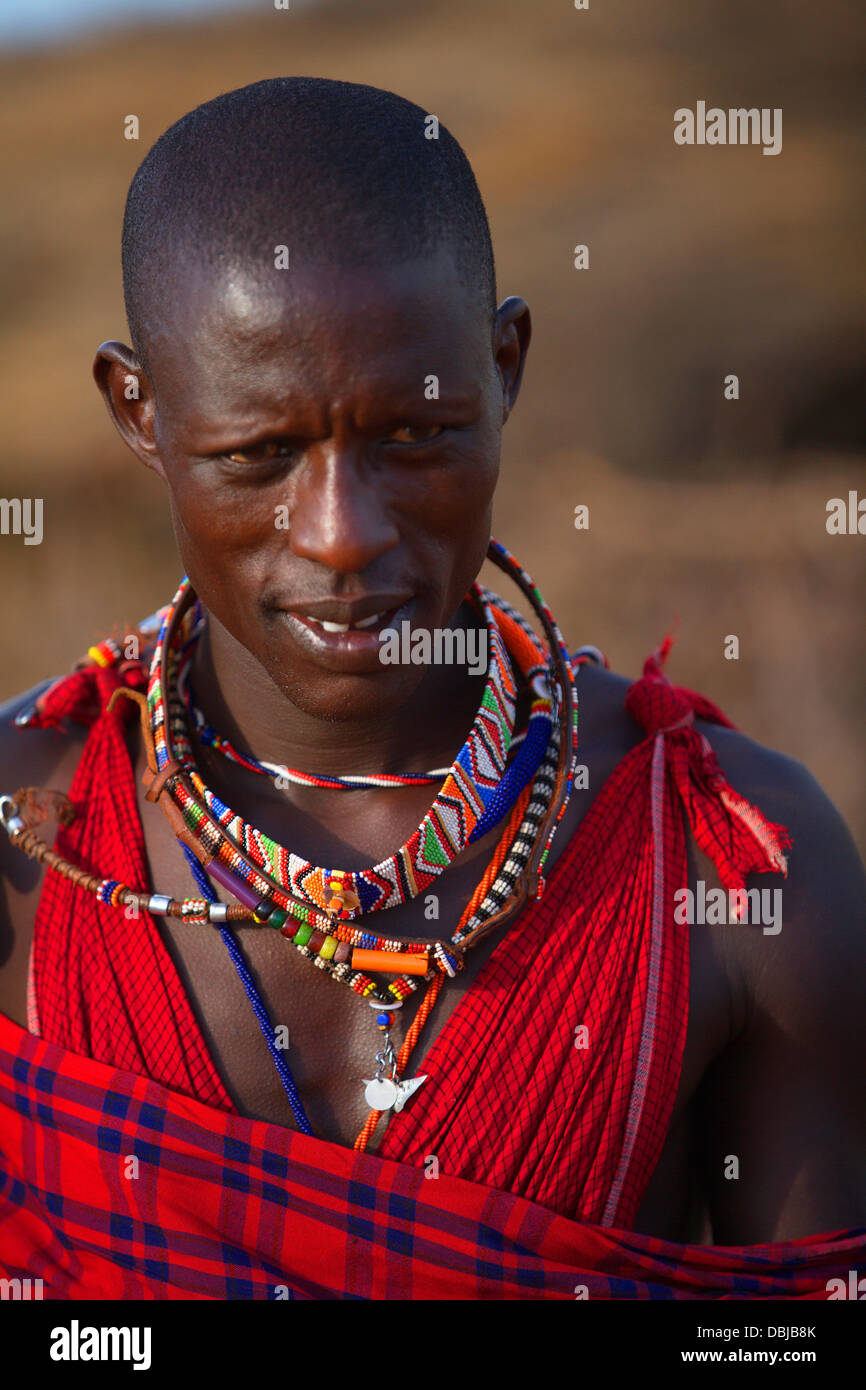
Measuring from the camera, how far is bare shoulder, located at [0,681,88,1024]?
2236 mm

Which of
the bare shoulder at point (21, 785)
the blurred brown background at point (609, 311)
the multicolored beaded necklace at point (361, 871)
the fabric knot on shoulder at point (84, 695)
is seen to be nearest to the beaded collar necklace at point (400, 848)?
the multicolored beaded necklace at point (361, 871)

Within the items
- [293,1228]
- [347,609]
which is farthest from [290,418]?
[293,1228]

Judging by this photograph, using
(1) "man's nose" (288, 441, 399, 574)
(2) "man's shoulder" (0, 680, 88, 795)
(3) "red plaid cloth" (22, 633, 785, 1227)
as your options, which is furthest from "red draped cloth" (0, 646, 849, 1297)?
(1) "man's nose" (288, 441, 399, 574)

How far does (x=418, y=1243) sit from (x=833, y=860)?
863 mm

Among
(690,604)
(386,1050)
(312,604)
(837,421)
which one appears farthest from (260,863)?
(837,421)

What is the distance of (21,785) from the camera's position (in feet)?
7.69

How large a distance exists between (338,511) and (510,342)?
456mm

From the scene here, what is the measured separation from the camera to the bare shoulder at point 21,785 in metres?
2.24

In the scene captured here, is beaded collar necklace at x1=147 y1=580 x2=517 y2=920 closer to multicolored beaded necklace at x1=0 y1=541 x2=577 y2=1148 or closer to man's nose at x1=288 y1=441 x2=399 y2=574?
multicolored beaded necklace at x1=0 y1=541 x2=577 y2=1148

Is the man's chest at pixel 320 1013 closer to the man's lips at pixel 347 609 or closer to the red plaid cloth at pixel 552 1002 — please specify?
the red plaid cloth at pixel 552 1002

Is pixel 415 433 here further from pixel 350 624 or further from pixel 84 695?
pixel 84 695

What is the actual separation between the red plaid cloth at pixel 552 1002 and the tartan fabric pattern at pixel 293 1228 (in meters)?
0.05

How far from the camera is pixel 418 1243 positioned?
6.64ft

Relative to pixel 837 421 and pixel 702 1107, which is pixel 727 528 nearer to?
pixel 837 421
